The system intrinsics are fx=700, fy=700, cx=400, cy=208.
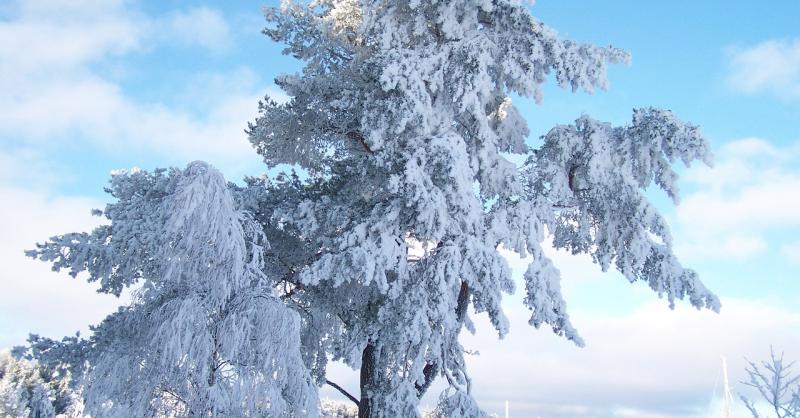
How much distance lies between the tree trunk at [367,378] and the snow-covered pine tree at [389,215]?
38 millimetres

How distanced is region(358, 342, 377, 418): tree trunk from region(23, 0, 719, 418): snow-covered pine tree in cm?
4

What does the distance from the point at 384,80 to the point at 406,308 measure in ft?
12.4

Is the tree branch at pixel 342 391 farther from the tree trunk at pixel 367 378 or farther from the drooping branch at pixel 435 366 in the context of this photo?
the drooping branch at pixel 435 366

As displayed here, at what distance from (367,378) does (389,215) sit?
3.35 m

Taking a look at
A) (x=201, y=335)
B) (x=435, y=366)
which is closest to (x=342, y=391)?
(x=435, y=366)

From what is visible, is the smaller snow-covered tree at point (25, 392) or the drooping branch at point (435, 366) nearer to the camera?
the drooping branch at point (435, 366)

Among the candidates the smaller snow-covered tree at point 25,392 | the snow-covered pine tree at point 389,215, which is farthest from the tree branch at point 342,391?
the smaller snow-covered tree at point 25,392

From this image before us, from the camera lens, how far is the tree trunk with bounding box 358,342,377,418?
12.5 m

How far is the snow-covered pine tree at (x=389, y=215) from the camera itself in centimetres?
897

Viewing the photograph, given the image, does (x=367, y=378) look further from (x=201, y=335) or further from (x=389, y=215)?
(x=201, y=335)

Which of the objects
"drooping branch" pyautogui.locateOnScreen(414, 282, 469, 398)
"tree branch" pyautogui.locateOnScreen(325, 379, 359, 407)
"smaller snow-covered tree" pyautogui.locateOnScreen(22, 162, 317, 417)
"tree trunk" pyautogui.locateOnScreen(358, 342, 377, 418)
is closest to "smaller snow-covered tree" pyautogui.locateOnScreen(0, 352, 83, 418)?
"tree branch" pyautogui.locateOnScreen(325, 379, 359, 407)

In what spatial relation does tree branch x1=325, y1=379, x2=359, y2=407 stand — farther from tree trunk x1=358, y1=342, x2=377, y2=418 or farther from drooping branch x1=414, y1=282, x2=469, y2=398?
drooping branch x1=414, y1=282, x2=469, y2=398

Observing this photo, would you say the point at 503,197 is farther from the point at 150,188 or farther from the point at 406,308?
the point at 150,188

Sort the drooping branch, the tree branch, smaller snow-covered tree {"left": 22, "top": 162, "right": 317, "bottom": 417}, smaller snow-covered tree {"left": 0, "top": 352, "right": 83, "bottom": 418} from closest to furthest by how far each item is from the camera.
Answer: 1. smaller snow-covered tree {"left": 22, "top": 162, "right": 317, "bottom": 417}
2. the drooping branch
3. the tree branch
4. smaller snow-covered tree {"left": 0, "top": 352, "right": 83, "bottom": 418}
